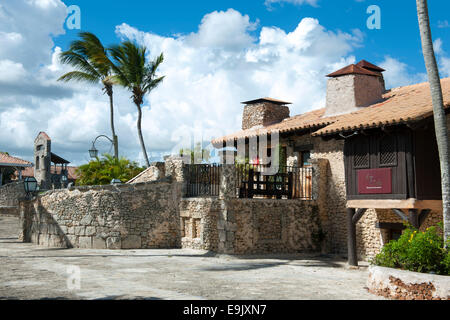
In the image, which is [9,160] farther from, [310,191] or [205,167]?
[310,191]

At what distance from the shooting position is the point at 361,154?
1366 cm

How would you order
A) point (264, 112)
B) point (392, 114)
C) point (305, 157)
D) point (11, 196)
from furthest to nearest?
point (11, 196), point (264, 112), point (305, 157), point (392, 114)

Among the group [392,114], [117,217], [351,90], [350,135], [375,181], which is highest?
[351,90]

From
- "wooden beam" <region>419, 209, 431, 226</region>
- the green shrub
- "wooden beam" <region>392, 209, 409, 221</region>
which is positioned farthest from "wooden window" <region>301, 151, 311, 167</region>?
the green shrub

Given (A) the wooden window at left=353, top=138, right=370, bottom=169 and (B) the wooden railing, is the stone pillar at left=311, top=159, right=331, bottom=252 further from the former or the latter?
(A) the wooden window at left=353, top=138, right=370, bottom=169

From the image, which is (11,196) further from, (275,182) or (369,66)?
(369,66)

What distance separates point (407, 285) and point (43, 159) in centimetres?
3103

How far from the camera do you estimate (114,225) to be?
56.2 feet

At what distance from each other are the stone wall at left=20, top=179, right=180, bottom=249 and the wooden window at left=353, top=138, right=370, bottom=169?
722 centimetres

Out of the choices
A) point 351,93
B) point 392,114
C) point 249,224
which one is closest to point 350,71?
point 351,93

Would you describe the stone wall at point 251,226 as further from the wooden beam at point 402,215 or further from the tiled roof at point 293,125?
the wooden beam at point 402,215

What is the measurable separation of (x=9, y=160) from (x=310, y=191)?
1170 inches

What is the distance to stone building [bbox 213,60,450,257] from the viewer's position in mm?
12657
